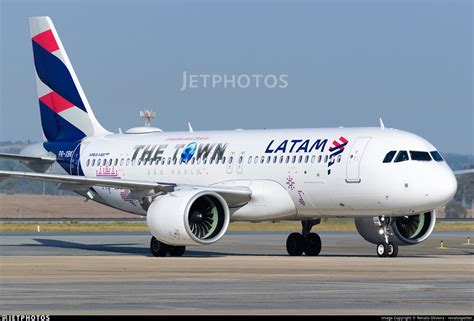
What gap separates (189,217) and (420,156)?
311 inches

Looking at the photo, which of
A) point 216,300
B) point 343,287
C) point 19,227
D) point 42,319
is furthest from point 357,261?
point 19,227

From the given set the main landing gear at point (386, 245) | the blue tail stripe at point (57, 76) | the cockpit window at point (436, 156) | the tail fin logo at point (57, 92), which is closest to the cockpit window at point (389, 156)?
the cockpit window at point (436, 156)

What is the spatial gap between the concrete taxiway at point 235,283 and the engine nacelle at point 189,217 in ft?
2.57

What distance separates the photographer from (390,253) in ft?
129

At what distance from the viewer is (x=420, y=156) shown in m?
38.9

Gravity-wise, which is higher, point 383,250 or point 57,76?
point 57,76

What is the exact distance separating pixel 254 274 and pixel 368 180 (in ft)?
31.9

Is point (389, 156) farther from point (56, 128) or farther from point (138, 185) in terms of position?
point (56, 128)

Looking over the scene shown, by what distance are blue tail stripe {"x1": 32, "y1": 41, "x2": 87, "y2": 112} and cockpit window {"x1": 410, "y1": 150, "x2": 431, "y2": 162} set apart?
17.9 meters

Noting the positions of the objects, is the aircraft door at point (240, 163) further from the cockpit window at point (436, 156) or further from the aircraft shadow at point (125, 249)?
the cockpit window at point (436, 156)

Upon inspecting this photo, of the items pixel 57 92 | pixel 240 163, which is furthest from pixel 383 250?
pixel 57 92

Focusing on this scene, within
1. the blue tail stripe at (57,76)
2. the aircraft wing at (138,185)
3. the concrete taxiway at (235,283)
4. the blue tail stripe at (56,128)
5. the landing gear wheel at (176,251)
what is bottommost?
the concrete taxiway at (235,283)

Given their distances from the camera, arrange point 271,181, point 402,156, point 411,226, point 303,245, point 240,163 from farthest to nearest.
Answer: point 240,163
point 303,245
point 411,226
point 271,181
point 402,156

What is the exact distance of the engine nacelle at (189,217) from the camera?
39.2m
